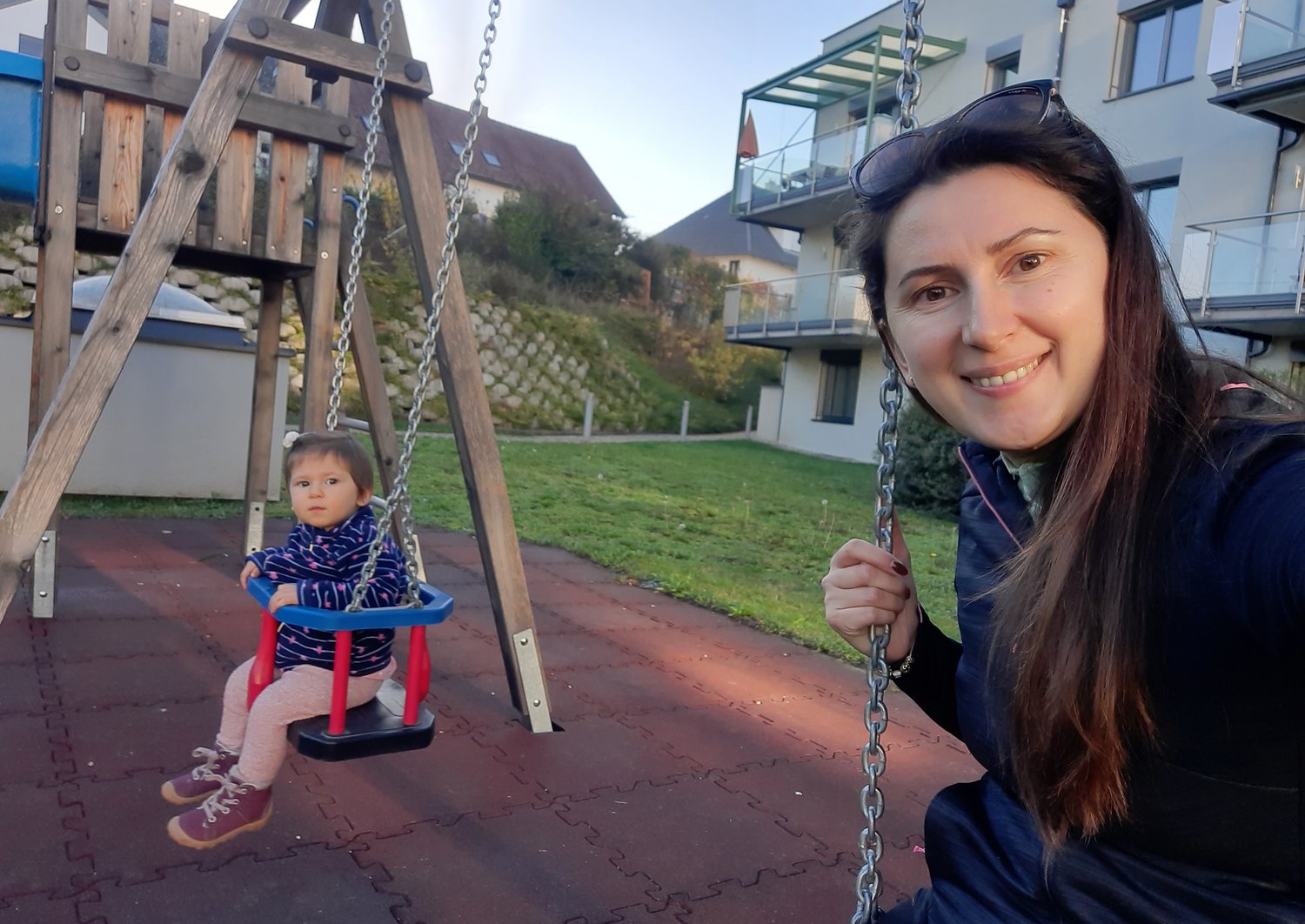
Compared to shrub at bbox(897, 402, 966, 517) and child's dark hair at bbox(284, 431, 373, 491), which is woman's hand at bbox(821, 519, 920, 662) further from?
shrub at bbox(897, 402, 966, 517)

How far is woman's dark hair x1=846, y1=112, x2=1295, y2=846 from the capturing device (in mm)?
942

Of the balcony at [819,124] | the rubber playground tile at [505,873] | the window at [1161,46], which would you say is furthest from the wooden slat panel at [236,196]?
the balcony at [819,124]

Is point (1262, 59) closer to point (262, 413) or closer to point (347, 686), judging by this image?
point (262, 413)

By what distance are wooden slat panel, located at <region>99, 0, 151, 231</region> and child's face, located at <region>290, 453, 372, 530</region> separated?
211 cm

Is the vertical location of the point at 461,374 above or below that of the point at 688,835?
above

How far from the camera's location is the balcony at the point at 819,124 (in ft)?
52.9

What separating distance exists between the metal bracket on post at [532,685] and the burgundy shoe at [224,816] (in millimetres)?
1055

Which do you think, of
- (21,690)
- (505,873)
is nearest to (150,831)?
(505,873)

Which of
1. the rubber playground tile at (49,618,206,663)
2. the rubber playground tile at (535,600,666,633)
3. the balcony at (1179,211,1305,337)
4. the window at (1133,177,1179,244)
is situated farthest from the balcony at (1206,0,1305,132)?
the rubber playground tile at (49,618,206,663)

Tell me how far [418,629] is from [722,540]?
17.4 ft

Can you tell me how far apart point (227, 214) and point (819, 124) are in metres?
17.0

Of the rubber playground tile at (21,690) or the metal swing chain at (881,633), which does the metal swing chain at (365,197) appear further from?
the metal swing chain at (881,633)

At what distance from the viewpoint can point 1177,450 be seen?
38.2 inches

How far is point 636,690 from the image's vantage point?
147 inches
